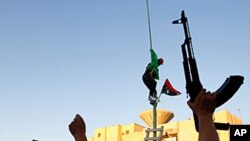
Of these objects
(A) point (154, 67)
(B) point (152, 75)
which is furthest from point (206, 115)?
(A) point (154, 67)

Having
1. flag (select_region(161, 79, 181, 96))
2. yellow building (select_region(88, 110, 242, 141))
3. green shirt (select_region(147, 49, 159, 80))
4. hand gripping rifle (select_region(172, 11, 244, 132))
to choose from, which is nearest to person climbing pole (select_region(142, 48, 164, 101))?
green shirt (select_region(147, 49, 159, 80))

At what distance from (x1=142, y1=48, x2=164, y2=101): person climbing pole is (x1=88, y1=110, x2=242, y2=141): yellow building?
28475 mm

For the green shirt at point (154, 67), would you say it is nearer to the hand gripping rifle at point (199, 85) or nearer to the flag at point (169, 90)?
the flag at point (169, 90)

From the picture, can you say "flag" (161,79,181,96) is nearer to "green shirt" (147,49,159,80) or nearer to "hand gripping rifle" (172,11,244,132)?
"green shirt" (147,49,159,80)

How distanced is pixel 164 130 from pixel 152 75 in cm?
3629

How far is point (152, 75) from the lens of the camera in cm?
1562

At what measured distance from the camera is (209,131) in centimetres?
288

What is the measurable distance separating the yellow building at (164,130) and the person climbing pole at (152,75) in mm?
28475

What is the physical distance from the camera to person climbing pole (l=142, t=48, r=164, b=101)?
1509 cm

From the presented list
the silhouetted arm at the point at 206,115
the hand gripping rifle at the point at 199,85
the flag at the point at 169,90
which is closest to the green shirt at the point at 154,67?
the flag at the point at 169,90

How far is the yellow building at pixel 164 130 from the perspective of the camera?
4706cm

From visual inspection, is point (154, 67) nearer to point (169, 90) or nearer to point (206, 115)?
point (169, 90)

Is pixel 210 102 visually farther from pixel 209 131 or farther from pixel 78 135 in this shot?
pixel 78 135

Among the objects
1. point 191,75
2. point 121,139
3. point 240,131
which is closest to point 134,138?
point 121,139
